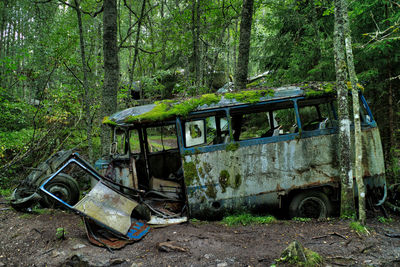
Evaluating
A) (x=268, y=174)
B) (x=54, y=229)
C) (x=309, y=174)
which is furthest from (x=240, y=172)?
(x=54, y=229)

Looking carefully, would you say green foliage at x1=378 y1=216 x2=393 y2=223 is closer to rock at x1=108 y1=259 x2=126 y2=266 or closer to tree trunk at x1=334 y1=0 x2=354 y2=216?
tree trunk at x1=334 y1=0 x2=354 y2=216

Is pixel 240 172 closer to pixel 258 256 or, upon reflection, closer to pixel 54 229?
pixel 258 256

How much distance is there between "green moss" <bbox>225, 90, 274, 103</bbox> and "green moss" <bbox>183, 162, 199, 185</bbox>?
1712 mm

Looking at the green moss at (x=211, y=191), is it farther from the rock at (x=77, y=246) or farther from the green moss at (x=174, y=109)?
the rock at (x=77, y=246)

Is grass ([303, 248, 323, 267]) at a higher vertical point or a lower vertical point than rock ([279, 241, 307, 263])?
lower

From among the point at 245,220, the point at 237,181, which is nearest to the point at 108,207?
the point at 237,181

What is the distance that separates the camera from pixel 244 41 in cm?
802

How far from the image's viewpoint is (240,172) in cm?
529

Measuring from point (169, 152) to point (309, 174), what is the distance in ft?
12.0

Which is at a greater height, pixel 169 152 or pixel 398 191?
pixel 169 152

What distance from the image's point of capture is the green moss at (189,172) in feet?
17.2

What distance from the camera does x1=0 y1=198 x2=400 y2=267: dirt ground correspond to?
374 centimetres

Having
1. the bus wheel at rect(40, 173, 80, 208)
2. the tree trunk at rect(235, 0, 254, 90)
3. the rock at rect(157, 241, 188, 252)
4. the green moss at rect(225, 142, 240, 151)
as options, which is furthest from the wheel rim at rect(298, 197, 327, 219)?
the bus wheel at rect(40, 173, 80, 208)

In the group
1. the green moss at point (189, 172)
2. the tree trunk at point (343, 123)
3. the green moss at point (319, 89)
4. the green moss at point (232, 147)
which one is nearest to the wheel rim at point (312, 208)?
the tree trunk at point (343, 123)
